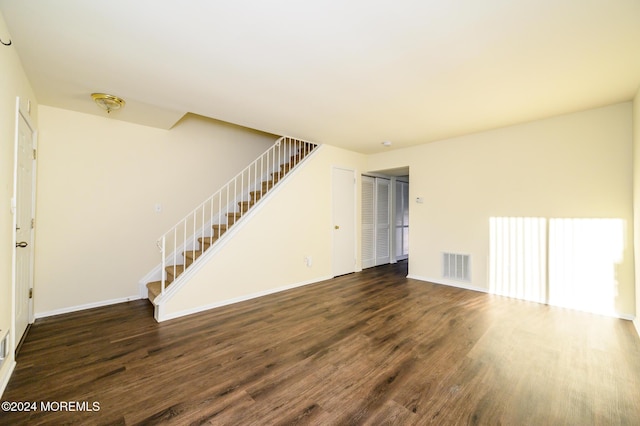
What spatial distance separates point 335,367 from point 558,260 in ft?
11.1

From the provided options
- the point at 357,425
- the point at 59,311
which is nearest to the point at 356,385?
the point at 357,425

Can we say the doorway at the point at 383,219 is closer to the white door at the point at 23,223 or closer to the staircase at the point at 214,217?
the staircase at the point at 214,217

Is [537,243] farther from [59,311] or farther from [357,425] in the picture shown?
[59,311]

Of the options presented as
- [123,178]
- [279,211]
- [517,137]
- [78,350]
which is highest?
[517,137]

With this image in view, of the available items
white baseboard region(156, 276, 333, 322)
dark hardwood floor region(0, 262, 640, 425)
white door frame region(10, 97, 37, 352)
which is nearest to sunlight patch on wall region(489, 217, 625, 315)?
dark hardwood floor region(0, 262, 640, 425)

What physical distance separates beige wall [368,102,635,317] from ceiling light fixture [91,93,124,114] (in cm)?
433

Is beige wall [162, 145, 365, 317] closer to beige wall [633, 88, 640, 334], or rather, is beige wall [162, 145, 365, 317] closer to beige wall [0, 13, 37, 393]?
beige wall [0, 13, 37, 393]

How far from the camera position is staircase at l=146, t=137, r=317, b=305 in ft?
12.0

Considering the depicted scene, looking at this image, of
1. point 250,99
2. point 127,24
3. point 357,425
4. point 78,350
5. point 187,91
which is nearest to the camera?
point 357,425

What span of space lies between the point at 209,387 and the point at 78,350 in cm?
148

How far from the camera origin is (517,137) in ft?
12.5

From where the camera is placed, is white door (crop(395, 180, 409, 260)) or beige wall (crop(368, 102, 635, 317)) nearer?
beige wall (crop(368, 102, 635, 317))

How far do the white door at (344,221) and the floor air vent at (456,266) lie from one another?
1722 mm

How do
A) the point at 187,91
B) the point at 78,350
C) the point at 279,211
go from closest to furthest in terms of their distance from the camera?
the point at 78,350 → the point at 187,91 → the point at 279,211
